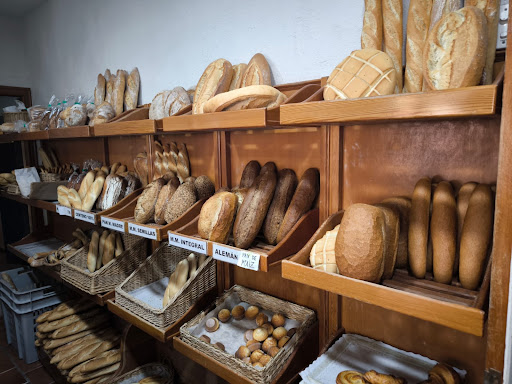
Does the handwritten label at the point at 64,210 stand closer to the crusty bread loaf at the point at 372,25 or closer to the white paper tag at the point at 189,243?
the white paper tag at the point at 189,243

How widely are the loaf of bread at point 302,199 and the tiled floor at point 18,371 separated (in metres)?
2.58

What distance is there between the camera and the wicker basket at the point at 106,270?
7.37 ft

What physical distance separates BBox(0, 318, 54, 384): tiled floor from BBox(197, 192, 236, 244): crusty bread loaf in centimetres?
231

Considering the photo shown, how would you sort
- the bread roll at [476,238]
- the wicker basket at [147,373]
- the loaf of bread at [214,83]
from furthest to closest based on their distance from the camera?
1. the wicker basket at [147,373]
2. the loaf of bread at [214,83]
3. the bread roll at [476,238]

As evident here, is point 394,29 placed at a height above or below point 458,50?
above

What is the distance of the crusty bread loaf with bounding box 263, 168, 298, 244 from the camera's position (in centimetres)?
142

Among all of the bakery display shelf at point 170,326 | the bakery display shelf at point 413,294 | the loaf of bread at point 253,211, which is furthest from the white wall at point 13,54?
the bakery display shelf at point 413,294

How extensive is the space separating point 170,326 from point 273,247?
746 mm

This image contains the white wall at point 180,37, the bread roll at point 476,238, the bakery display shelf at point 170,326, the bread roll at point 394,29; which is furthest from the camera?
the bakery display shelf at point 170,326

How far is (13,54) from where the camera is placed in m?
3.83

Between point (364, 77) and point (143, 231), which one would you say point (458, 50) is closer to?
point (364, 77)

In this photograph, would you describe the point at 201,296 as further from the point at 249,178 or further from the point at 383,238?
the point at 383,238

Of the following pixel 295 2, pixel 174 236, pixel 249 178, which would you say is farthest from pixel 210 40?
pixel 174 236

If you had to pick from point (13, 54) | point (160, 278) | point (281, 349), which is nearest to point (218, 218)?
point (281, 349)
